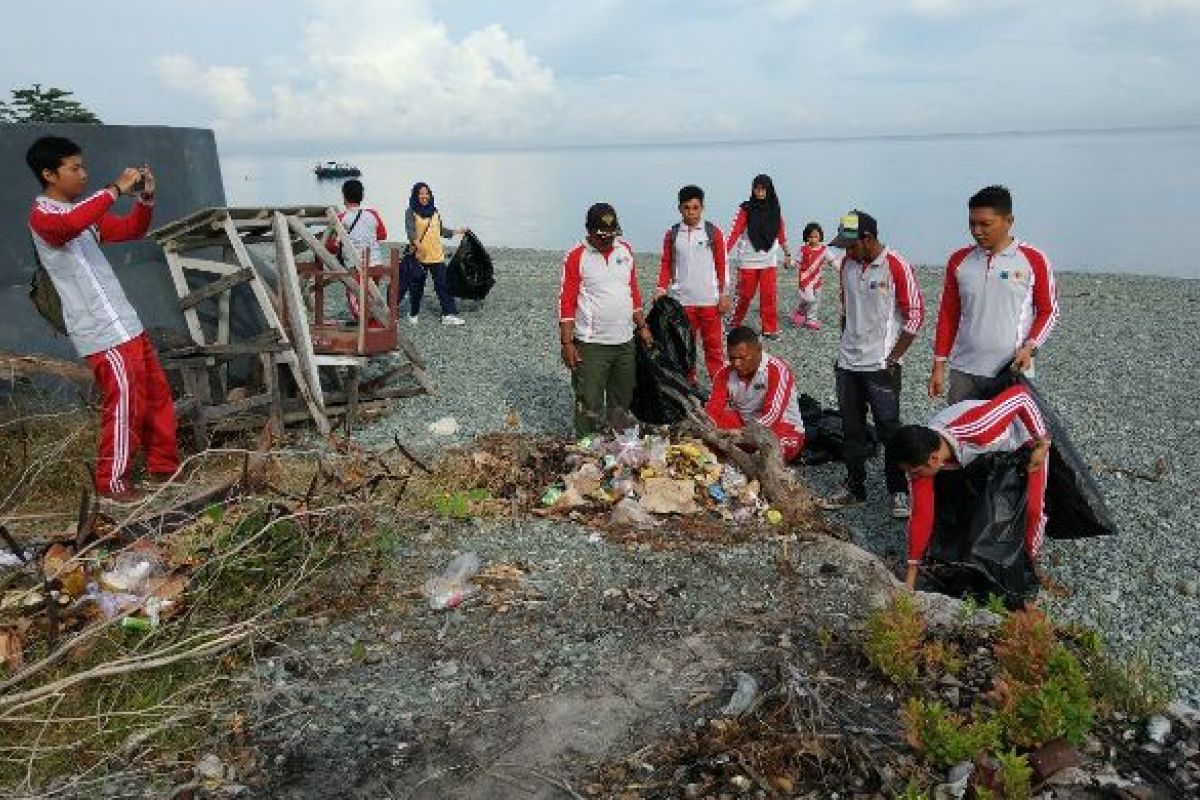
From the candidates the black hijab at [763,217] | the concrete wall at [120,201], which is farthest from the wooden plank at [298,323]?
the black hijab at [763,217]

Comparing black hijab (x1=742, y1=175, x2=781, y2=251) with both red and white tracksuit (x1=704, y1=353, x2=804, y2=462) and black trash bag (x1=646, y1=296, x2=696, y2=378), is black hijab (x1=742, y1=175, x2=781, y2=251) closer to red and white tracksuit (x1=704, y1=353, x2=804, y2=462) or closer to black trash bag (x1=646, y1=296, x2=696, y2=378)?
black trash bag (x1=646, y1=296, x2=696, y2=378)

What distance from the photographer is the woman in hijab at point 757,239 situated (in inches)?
344

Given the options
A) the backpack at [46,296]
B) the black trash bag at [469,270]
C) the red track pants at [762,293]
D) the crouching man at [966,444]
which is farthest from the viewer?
the black trash bag at [469,270]

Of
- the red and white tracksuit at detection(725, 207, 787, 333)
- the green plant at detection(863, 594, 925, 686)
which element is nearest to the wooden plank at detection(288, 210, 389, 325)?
the red and white tracksuit at detection(725, 207, 787, 333)

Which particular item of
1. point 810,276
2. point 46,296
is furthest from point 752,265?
point 46,296

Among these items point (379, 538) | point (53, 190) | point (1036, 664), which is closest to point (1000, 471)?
point (1036, 664)

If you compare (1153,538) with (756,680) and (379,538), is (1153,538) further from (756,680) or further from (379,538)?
(379,538)

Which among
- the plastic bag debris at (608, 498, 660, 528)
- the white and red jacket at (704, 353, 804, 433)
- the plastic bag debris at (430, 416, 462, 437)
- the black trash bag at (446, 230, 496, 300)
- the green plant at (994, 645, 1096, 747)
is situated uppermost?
the black trash bag at (446, 230, 496, 300)

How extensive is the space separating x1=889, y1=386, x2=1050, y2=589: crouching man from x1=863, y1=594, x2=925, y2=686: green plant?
0.96 metres

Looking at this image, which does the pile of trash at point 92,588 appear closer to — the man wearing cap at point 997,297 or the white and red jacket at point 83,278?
the white and red jacket at point 83,278

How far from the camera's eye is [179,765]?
2.83m

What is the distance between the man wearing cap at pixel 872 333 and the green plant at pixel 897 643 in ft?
6.50

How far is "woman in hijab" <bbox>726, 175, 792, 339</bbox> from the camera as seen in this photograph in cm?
873

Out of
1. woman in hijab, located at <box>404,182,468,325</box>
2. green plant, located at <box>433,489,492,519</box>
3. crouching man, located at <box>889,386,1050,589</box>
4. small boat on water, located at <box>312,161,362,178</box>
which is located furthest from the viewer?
small boat on water, located at <box>312,161,362,178</box>
